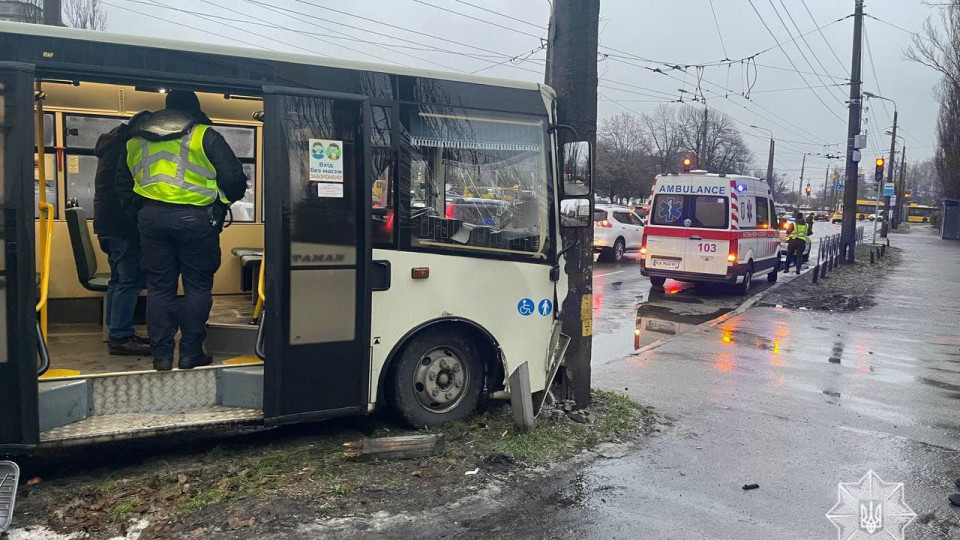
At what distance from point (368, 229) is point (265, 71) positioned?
1269 millimetres

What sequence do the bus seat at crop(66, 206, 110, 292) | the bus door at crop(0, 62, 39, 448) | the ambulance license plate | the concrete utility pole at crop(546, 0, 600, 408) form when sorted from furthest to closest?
the ambulance license plate
the bus seat at crop(66, 206, 110, 292)
the concrete utility pole at crop(546, 0, 600, 408)
the bus door at crop(0, 62, 39, 448)

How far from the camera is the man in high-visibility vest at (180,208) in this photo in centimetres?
498

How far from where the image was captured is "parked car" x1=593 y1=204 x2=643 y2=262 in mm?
23250

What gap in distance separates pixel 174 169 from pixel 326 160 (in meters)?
1.03

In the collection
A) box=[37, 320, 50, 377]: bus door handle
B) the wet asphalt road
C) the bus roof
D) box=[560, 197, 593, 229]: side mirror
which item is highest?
the bus roof

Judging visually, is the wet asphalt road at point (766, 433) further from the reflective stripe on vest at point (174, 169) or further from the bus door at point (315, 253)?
the reflective stripe on vest at point (174, 169)

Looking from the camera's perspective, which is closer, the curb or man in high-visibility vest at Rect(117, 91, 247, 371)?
man in high-visibility vest at Rect(117, 91, 247, 371)

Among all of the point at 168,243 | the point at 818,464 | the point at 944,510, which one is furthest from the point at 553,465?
the point at 168,243

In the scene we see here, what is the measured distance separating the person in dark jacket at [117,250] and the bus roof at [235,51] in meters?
1.46

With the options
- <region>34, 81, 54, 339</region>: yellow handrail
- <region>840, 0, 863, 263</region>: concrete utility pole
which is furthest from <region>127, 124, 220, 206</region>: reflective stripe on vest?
<region>840, 0, 863, 263</region>: concrete utility pole

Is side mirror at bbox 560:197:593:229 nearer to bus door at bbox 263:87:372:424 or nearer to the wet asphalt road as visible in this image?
bus door at bbox 263:87:372:424

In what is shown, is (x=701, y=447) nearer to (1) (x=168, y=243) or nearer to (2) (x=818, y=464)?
(2) (x=818, y=464)

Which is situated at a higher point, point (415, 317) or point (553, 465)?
point (415, 317)

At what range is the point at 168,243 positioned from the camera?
16.8 feet
